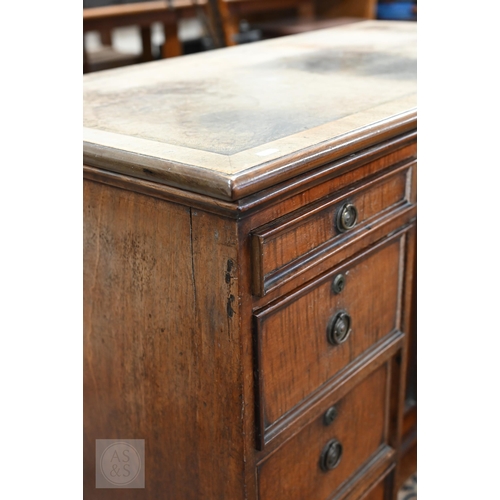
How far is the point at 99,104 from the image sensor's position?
35.7 inches

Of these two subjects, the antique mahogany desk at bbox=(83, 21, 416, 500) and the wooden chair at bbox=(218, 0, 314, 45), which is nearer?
the antique mahogany desk at bbox=(83, 21, 416, 500)

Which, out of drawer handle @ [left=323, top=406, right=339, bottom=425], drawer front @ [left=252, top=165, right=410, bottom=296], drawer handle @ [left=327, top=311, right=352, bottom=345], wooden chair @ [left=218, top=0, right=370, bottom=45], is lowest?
drawer handle @ [left=323, top=406, right=339, bottom=425]

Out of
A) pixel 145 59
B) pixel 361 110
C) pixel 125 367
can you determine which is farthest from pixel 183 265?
pixel 145 59

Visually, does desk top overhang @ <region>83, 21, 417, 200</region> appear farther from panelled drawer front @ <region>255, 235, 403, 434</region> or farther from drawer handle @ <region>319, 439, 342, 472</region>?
drawer handle @ <region>319, 439, 342, 472</region>

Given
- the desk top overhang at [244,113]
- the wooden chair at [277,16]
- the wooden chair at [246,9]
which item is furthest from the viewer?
the wooden chair at [277,16]

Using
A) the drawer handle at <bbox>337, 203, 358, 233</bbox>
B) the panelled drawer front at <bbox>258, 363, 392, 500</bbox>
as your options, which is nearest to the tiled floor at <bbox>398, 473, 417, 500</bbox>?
the panelled drawer front at <bbox>258, 363, 392, 500</bbox>

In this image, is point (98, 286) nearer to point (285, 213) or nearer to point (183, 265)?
point (183, 265)

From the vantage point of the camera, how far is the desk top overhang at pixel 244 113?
63 centimetres

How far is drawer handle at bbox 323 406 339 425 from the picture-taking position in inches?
34.3

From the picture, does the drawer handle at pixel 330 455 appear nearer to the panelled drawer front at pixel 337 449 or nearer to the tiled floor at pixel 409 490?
the panelled drawer front at pixel 337 449

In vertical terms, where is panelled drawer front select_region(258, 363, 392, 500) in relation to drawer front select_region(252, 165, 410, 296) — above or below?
below

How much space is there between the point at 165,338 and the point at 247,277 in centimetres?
15

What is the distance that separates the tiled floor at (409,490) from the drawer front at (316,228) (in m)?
0.71

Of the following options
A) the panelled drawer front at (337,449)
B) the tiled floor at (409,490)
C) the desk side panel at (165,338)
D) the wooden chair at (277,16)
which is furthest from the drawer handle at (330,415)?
the wooden chair at (277,16)
